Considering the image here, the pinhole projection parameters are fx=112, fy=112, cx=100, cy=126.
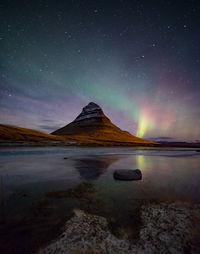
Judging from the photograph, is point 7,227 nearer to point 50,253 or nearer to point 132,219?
point 50,253

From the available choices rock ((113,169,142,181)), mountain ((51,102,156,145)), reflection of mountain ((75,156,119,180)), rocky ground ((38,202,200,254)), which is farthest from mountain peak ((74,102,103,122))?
rocky ground ((38,202,200,254))

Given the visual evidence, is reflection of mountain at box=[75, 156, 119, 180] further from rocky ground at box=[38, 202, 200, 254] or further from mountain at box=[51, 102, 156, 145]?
mountain at box=[51, 102, 156, 145]

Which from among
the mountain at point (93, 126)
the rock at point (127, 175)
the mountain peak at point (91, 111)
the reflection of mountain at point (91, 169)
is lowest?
the reflection of mountain at point (91, 169)

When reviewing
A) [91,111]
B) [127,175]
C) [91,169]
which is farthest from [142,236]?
[91,111]

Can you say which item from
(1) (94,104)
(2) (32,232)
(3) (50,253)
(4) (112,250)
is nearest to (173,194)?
(4) (112,250)

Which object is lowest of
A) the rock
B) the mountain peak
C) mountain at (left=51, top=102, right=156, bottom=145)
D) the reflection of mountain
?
the reflection of mountain

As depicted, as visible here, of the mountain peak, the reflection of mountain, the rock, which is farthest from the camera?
the mountain peak

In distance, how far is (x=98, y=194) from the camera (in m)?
5.08

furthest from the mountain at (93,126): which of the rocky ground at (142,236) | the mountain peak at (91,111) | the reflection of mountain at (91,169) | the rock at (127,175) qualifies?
the rocky ground at (142,236)

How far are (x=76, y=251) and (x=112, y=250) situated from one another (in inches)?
29.5

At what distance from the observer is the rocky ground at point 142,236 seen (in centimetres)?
238

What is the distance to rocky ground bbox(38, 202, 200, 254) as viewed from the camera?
238 cm

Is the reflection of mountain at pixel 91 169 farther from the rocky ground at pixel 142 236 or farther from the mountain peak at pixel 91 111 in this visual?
the mountain peak at pixel 91 111

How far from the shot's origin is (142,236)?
276cm
